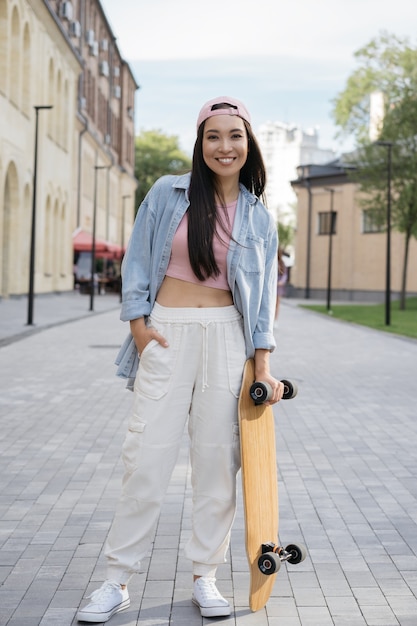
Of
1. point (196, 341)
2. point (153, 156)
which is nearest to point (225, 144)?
point (196, 341)

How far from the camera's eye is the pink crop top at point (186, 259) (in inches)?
159

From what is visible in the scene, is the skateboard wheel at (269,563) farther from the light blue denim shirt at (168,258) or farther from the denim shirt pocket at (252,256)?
the denim shirt pocket at (252,256)

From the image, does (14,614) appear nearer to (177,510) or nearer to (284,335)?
(177,510)

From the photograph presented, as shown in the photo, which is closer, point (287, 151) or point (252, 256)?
point (252, 256)

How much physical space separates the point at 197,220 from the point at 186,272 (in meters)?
0.21

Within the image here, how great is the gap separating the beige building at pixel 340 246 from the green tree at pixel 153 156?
3218 cm

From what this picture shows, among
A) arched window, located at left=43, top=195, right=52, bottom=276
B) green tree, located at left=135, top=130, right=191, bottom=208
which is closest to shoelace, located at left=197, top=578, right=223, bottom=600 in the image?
arched window, located at left=43, top=195, right=52, bottom=276

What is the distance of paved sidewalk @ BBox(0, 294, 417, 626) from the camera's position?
4246mm

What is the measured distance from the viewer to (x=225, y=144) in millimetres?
4078

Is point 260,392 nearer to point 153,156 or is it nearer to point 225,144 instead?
point 225,144

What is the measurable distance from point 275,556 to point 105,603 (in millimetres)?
685

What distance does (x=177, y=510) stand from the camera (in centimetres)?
606

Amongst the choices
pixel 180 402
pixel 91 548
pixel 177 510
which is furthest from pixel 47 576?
pixel 177 510

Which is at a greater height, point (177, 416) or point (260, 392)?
point (260, 392)
